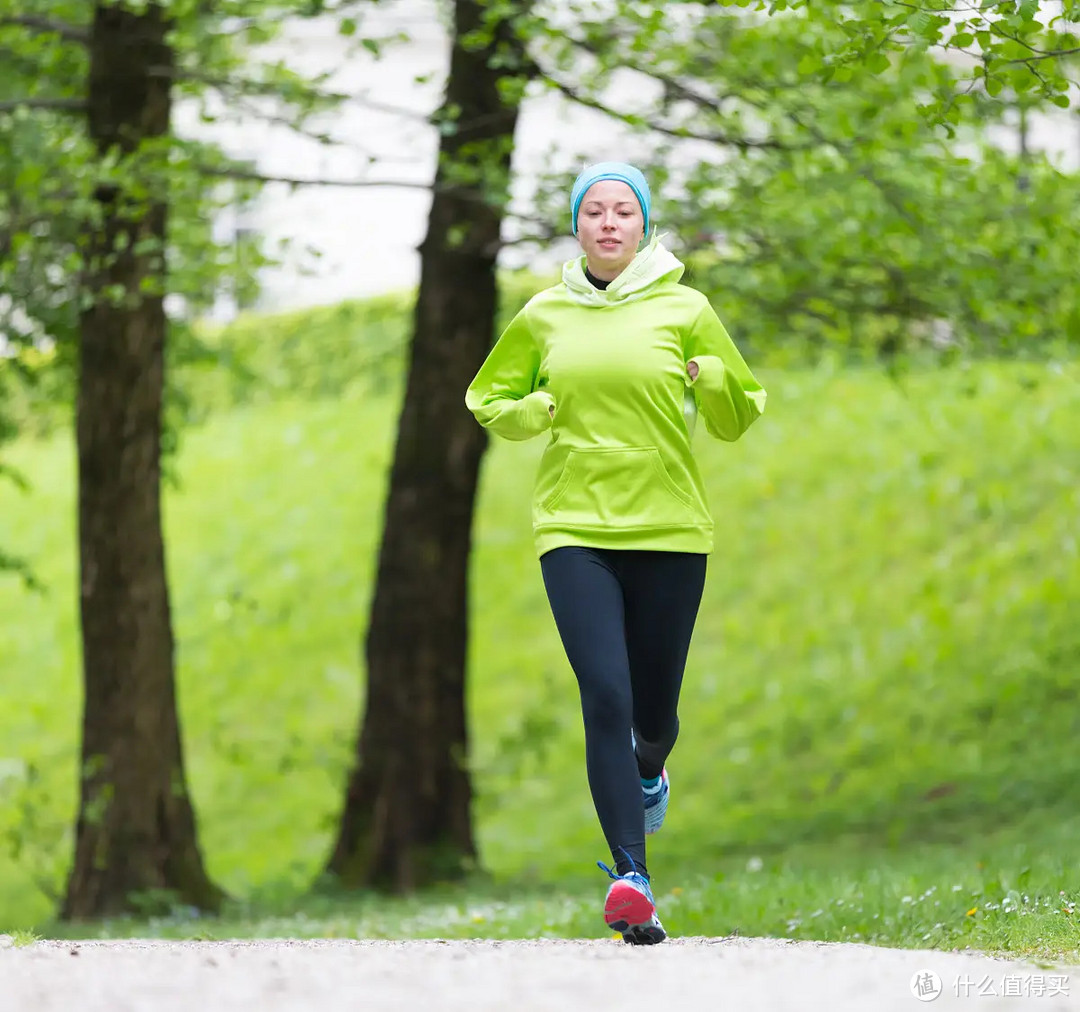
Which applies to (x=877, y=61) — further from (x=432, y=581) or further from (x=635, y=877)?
(x=432, y=581)

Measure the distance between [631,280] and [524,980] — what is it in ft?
7.09

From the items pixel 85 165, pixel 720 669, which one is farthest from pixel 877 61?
pixel 720 669

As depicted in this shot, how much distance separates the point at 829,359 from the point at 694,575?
1461 cm

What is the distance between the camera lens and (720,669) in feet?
49.8

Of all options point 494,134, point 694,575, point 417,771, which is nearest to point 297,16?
point 494,134

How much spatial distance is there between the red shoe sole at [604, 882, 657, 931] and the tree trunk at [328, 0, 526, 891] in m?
6.24

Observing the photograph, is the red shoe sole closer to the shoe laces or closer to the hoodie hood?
the shoe laces

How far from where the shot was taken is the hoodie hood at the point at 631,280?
193 inches

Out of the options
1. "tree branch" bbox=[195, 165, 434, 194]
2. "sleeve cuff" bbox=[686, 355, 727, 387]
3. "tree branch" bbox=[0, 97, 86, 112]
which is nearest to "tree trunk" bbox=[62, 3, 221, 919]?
"tree branch" bbox=[0, 97, 86, 112]

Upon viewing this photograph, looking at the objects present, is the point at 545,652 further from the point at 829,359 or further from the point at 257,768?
the point at 829,359

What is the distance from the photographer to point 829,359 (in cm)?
1908

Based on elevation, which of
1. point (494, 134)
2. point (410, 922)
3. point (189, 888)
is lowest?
point (189, 888)

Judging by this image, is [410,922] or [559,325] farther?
[410,922]

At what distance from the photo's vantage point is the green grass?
10.3 metres
